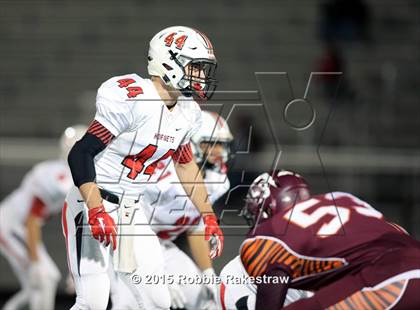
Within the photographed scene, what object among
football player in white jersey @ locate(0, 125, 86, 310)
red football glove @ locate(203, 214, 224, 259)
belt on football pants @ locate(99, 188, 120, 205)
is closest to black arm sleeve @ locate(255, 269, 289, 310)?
red football glove @ locate(203, 214, 224, 259)

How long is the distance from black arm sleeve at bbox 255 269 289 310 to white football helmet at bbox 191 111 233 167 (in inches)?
61.6

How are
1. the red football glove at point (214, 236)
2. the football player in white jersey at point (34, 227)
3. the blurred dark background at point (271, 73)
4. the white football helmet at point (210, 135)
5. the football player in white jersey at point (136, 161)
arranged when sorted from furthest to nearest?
the blurred dark background at point (271, 73), the football player in white jersey at point (34, 227), the white football helmet at point (210, 135), the red football glove at point (214, 236), the football player in white jersey at point (136, 161)

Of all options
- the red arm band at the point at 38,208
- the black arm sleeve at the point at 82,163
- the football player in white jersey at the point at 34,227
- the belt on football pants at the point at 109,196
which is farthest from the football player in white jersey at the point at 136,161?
the red arm band at the point at 38,208

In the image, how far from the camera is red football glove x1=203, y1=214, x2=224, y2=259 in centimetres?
454

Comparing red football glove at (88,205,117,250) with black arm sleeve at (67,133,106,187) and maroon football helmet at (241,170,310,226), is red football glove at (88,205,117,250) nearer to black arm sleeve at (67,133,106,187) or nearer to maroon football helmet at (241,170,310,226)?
black arm sleeve at (67,133,106,187)

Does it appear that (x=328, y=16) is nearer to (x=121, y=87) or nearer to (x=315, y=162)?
(x=315, y=162)

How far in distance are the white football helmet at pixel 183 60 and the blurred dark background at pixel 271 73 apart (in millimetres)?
5114

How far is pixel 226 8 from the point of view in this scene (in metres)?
12.1

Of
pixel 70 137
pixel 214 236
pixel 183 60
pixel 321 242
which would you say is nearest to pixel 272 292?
pixel 321 242

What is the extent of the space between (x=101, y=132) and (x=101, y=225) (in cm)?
44

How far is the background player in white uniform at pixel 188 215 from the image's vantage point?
5289 mm

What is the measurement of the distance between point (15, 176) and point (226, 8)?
12.4ft

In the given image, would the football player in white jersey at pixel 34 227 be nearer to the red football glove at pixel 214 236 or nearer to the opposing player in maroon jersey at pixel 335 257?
the red football glove at pixel 214 236

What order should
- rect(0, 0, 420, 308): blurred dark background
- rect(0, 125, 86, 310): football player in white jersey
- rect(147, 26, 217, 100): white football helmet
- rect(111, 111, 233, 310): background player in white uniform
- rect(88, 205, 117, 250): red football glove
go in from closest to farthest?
rect(88, 205, 117, 250): red football glove
rect(147, 26, 217, 100): white football helmet
rect(111, 111, 233, 310): background player in white uniform
rect(0, 125, 86, 310): football player in white jersey
rect(0, 0, 420, 308): blurred dark background
